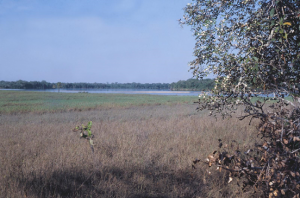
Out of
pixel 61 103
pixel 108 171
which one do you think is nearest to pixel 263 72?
pixel 108 171

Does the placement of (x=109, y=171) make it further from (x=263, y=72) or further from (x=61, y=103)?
(x=61, y=103)

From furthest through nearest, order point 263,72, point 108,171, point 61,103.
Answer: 1. point 61,103
2. point 108,171
3. point 263,72

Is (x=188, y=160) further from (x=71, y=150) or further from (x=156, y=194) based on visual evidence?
(x=71, y=150)

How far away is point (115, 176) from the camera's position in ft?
15.8

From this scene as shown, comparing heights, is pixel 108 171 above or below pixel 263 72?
below

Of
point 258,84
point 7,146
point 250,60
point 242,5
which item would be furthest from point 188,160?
point 7,146

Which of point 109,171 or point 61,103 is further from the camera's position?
point 61,103

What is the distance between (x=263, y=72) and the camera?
12.3 feet

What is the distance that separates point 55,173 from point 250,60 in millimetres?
4668

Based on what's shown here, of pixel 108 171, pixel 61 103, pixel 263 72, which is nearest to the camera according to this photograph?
pixel 263 72

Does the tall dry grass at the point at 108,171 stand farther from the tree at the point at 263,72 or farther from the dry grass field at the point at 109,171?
the tree at the point at 263,72

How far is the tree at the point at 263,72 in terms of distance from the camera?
335cm

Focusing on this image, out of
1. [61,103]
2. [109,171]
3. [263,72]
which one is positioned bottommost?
[61,103]

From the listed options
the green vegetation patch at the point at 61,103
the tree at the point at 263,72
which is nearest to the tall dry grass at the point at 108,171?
the tree at the point at 263,72
